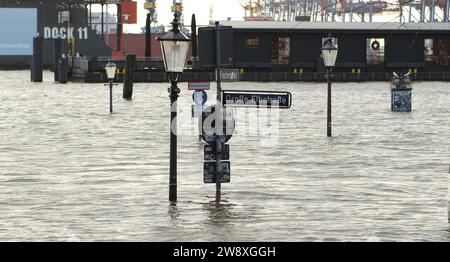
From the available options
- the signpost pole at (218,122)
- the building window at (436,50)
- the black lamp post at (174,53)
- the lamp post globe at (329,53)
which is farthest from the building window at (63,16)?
the black lamp post at (174,53)

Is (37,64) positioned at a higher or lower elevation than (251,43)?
lower

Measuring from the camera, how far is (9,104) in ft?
171

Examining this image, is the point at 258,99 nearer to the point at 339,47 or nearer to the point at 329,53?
the point at 329,53

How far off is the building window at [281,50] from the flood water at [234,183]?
4481cm

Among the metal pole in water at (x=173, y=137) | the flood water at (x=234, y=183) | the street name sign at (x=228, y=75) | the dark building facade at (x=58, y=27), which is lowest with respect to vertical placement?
the flood water at (x=234, y=183)

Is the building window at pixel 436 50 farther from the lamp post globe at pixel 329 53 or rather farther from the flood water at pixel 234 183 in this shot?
the lamp post globe at pixel 329 53

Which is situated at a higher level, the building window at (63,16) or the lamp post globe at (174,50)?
the building window at (63,16)

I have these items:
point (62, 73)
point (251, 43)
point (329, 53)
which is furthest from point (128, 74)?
point (251, 43)

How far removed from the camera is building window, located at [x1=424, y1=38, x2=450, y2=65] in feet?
294

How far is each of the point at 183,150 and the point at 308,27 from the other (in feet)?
196

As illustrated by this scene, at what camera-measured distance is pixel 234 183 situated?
21.2m

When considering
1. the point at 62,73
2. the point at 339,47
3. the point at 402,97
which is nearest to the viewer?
the point at 402,97

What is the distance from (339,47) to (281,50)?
428 cm

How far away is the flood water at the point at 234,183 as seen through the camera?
15844 mm
